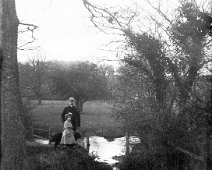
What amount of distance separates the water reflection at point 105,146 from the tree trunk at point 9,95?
264 inches

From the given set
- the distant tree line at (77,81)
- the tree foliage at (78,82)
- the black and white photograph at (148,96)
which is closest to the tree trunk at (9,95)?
the black and white photograph at (148,96)

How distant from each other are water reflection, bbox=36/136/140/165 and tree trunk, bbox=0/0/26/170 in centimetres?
670

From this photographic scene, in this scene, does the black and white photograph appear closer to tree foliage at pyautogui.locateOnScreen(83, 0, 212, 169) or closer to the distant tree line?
tree foliage at pyautogui.locateOnScreen(83, 0, 212, 169)

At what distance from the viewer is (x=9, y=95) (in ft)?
27.0

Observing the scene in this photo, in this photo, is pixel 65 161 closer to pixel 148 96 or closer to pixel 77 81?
pixel 148 96

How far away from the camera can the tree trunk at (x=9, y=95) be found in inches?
324

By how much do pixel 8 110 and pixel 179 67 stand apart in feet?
23.1

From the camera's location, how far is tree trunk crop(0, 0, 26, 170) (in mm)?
8219

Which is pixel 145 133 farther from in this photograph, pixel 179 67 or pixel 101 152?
pixel 101 152

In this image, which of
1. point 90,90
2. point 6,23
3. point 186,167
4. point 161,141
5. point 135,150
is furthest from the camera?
point 90,90

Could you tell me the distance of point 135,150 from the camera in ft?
46.5

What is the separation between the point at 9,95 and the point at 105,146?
1456cm

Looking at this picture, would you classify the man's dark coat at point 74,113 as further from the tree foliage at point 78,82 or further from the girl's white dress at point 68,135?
the tree foliage at point 78,82

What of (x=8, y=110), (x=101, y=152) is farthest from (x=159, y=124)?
(x=101, y=152)
